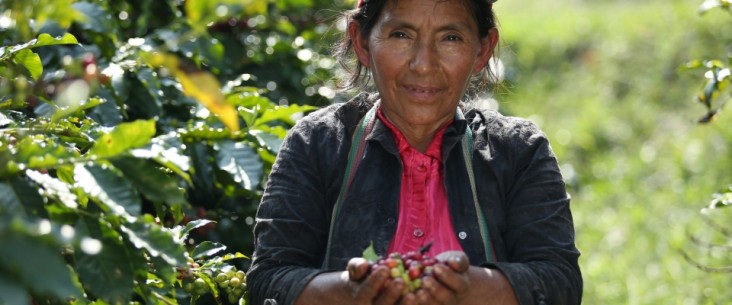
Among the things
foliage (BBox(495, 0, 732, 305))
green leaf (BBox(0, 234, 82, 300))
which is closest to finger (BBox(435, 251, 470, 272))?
green leaf (BBox(0, 234, 82, 300))

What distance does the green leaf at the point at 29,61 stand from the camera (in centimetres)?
241

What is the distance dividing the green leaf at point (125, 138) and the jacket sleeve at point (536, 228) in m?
0.88

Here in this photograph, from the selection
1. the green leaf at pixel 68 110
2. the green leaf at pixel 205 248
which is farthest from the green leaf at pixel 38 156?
the green leaf at pixel 205 248

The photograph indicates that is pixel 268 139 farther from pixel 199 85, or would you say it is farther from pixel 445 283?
pixel 199 85

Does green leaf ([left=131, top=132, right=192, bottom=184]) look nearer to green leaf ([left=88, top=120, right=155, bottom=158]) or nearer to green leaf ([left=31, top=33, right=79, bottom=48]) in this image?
green leaf ([left=88, top=120, right=155, bottom=158])

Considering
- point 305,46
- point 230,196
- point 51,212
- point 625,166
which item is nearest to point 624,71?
point 625,166

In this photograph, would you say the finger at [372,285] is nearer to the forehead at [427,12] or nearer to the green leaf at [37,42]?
the forehead at [427,12]

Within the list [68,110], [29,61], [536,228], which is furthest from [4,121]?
[536,228]

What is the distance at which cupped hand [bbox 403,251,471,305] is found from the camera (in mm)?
2182

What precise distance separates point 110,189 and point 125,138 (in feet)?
0.29

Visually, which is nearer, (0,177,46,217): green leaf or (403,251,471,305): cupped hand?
(0,177,46,217): green leaf

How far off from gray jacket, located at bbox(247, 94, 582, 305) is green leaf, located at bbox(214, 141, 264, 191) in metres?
0.19

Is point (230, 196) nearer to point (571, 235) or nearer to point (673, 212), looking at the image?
point (571, 235)

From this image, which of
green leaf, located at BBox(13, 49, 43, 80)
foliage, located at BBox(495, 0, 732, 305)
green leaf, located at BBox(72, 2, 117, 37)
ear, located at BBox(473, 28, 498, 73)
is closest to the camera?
green leaf, located at BBox(72, 2, 117, 37)
